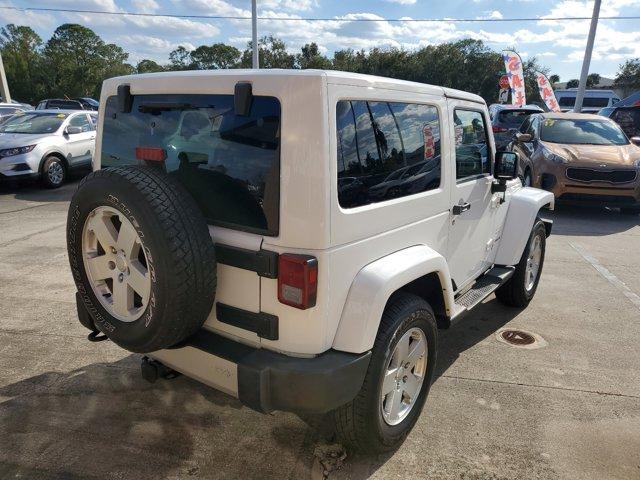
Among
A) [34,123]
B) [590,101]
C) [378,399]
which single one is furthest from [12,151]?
[590,101]

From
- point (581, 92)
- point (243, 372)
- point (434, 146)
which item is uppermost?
point (581, 92)

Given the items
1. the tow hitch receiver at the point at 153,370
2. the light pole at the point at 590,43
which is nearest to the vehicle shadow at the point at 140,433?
the tow hitch receiver at the point at 153,370

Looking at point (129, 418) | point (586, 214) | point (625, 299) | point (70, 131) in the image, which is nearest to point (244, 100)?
point (129, 418)

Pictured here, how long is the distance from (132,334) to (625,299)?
472 centimetres

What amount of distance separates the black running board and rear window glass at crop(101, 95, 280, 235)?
1481mm

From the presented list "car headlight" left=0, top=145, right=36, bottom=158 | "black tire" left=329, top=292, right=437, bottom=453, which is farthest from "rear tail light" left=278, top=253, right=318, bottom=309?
"car headlight" left=0, top=145, right=36, bottom=158

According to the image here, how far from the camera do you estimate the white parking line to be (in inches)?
192

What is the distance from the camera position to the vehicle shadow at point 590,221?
7648mm

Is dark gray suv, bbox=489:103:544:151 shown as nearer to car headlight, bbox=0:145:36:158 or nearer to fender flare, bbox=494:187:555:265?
fender flare, bbox=494:187:555:265

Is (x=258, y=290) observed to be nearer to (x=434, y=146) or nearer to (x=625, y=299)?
(x=434, y=146)

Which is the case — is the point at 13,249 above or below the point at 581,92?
below

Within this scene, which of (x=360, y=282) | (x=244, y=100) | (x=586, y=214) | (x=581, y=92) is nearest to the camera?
(x=244, y=100)

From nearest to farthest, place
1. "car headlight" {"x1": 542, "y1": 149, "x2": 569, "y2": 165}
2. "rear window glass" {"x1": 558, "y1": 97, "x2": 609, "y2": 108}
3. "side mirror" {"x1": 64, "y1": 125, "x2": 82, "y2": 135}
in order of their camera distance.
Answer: "car headlight" {"x1": 542, "y1": 149, "x2": 569, "y2": 165} < "side mirror" {"x1": 64, "y1": 125, "x2": 82, "y2": 135} < "rear window glass" {"x1": 558, "y1": 97, "x2": 609, "y2": 108}

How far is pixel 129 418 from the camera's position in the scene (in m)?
2.79
